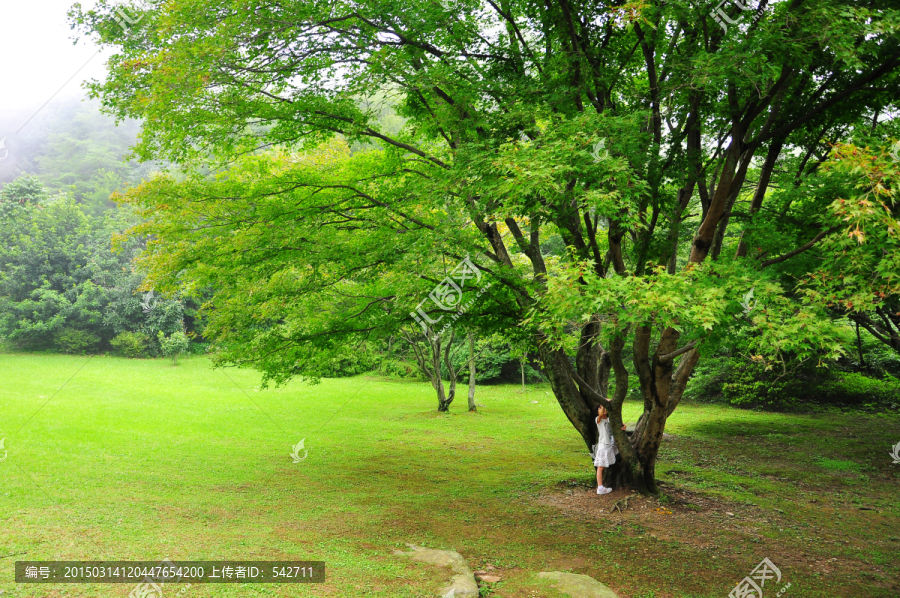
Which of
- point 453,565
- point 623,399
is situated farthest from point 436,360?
point 453,565

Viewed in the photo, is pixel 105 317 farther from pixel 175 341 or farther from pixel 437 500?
pixel 437 500

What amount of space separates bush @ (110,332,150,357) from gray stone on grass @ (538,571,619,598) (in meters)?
18.0

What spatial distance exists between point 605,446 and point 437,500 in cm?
268

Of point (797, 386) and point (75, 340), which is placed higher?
point (75, 340)

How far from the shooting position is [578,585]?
4402mm

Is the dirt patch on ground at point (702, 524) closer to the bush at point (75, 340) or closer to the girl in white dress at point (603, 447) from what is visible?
the girl in white dress at point (603, 447)

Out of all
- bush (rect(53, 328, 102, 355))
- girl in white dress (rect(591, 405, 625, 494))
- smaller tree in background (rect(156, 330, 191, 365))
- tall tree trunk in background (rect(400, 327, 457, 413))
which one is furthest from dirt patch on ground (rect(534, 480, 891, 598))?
bush (rect(53, 328, 102, 355))

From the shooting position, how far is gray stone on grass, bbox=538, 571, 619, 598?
13.9ft

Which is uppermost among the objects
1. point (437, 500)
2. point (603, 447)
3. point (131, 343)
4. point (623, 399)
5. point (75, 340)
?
point (75, 340)

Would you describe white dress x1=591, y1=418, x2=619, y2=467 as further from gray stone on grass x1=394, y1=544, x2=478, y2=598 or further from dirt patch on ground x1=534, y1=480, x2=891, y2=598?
gray stone on grass x1=394, y1=544, x2=478, y2=598

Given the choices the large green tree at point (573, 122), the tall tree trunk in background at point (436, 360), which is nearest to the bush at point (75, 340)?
the tall tree trunk in background at point (436, 360)

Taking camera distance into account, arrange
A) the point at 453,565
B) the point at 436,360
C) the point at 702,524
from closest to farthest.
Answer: the point at 453,565 < the point at 702,524 < the point at 436,360

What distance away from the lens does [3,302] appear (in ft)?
59.9

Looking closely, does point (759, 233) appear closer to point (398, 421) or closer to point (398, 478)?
point (398, 478)
